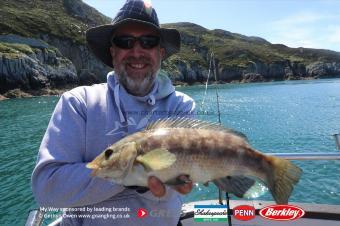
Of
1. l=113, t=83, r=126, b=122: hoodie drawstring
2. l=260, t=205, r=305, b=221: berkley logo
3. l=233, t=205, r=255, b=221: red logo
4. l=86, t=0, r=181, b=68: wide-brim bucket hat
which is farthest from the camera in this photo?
l=233, t=205, r=255, b=221: red logo

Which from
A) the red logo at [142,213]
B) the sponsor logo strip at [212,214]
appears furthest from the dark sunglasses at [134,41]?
the sponsor logo strip at [212,214]

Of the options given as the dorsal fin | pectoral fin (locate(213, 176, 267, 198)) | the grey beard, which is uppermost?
the grey beard

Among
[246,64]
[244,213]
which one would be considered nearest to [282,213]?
[244,213]

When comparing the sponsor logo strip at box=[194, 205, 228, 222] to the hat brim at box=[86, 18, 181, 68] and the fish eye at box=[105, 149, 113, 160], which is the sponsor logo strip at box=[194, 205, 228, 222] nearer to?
the hat brim at box=[86, 18, 181, 68]

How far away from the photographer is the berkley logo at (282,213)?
4.74 meters

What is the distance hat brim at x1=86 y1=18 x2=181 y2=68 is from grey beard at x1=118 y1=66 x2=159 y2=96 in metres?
0.47

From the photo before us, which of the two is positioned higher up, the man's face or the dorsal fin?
the man's face

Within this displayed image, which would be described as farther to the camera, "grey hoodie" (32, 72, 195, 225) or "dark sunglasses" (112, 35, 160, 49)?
"dark sunglasses" (112, 35, 160, 49)

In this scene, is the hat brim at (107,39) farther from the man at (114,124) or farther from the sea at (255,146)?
the sea at (255,146)

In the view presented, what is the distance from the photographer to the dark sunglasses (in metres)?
3.32

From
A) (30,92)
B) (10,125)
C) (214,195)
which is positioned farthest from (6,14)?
(214,195)

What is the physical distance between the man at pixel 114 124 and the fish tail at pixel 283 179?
66 cm

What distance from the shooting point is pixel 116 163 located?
255 cm

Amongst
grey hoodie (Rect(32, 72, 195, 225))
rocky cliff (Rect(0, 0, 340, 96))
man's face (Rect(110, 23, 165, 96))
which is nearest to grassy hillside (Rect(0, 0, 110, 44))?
rocky cliff (Rect(0, 0, 340, 96))
